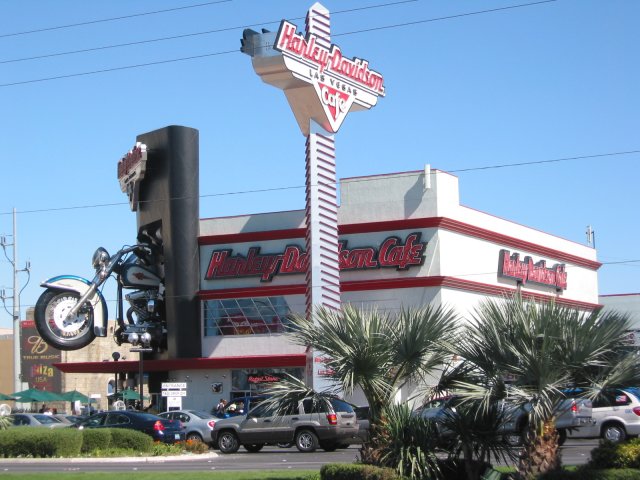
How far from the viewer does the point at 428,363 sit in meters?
18.1

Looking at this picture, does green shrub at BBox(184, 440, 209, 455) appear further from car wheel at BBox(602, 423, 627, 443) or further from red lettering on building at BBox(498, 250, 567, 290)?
red lettering on building at BBox(498, 250, 567, 290)

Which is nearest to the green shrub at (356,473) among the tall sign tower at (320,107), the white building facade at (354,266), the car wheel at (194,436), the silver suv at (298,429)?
the silver suv at (298,429)

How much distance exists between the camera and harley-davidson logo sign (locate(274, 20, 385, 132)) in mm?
38656

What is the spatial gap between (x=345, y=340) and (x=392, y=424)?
5.71 feet

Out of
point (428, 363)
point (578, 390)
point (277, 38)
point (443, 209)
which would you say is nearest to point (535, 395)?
point (578, 390)

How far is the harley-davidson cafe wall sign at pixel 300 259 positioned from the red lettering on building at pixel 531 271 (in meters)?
6.41

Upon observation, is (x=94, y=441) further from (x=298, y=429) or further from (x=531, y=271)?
(x=531, y=271)

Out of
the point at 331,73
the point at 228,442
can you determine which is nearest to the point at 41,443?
the point at 228,442

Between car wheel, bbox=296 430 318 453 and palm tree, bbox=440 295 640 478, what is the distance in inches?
552

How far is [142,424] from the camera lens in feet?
106

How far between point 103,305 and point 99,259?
7.42 feet

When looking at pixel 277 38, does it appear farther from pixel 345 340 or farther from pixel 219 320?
pixel 345 340

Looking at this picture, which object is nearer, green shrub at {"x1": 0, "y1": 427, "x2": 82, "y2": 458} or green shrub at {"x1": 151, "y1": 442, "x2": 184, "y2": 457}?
green shrub at {"x1": 0, "y1": 427, "x2": 82, "y2": 458}

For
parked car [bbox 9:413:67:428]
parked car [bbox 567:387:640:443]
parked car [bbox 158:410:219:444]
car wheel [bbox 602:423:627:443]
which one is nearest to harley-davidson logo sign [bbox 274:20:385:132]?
parked car [bbox 158:410:219:444]
